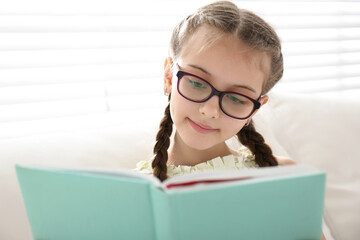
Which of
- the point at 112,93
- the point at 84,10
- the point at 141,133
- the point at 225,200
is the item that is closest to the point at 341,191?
the point at 141,133

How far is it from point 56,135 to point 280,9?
1.37 metres

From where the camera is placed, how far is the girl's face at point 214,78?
3.41 feet

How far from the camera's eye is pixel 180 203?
632mm

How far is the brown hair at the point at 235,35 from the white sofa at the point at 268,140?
0.51 ft

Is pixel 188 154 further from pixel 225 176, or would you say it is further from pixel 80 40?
pixel 80 40

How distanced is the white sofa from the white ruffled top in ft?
0.35

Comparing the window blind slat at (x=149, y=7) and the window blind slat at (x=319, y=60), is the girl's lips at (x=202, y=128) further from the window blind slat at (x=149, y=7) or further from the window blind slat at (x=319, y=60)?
the window blind slat at (x=319, y=60)

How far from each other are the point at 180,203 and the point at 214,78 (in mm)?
496

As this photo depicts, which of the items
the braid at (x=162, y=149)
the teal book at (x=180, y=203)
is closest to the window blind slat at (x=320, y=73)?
the braid at (x=162, y=149)

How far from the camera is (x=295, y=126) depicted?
5.06 feet

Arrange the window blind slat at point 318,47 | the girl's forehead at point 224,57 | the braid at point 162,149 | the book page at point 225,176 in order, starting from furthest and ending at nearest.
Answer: the window blind slat at point 318,47
the braid at point 162,149
the girl's forehead at point 224,57
the book page at point 225,176

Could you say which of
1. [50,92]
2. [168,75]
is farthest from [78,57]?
[168,75]

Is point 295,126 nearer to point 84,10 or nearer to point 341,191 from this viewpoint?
point 341,191

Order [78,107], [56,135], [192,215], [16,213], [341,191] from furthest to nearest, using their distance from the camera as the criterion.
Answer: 1. [78,107]
2. [341,191]
3. [56,135]
4. [16,213]
5. [192,215]
